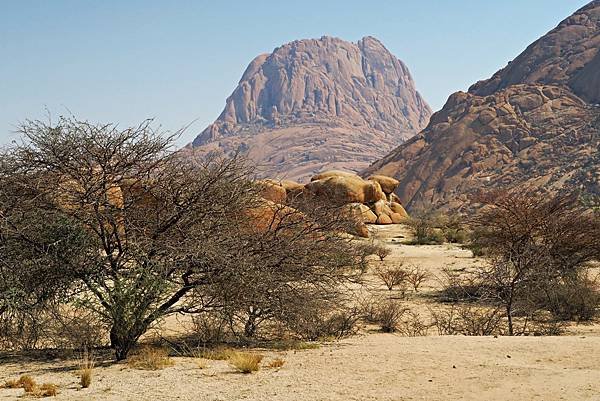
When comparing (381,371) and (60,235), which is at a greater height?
(60,235)

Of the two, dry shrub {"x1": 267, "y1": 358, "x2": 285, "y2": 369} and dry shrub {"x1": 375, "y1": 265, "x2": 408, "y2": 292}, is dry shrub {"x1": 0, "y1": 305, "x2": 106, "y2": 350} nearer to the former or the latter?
dry shrub {"x1": 267, "y1": 358, "x2": 285, "y2": 369}

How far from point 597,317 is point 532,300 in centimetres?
178

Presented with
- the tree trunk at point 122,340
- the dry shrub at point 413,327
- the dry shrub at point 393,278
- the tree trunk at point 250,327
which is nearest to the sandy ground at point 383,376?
the tree trunk at point 122,340

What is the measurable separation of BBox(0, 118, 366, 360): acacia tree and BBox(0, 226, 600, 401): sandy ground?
1124 millimetres

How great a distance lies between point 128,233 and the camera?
37.5 feet

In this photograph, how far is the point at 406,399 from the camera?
808cm

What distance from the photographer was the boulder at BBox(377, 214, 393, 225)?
164 feet

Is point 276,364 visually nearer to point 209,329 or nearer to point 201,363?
point 201,363

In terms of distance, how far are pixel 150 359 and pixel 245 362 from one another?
165cm

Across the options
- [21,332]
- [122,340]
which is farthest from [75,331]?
[122,340]

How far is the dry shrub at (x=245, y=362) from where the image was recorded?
9631 millimetres

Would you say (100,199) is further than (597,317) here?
No

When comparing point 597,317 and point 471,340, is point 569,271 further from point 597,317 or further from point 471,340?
point 471,340

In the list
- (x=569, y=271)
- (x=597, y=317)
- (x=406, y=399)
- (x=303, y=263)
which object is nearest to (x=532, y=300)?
(x=597, y=317)
